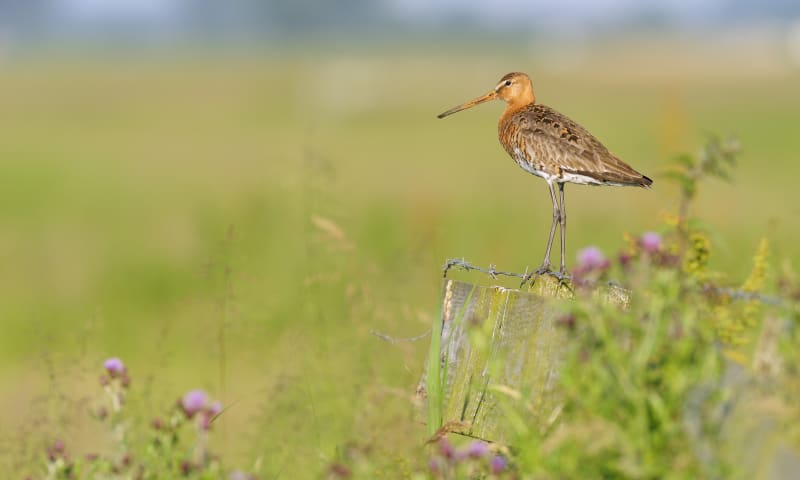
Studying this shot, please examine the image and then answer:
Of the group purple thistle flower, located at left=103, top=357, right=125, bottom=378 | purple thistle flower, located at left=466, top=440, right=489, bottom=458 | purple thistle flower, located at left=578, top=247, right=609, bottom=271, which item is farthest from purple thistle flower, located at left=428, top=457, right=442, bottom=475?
purple thistle flower, located at left=103, top=357, right=125, bottom=378

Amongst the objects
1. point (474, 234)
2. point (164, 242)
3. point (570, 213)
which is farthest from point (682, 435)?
point (570, 213)

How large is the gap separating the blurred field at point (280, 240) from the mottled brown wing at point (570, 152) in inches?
7.9

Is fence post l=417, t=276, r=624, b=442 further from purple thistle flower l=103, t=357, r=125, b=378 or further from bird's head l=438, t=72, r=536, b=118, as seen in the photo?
bird's head l=438, t=72, r=536, b=118

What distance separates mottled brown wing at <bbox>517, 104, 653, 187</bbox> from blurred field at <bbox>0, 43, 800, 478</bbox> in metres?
0.20

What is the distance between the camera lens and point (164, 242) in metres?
15.4

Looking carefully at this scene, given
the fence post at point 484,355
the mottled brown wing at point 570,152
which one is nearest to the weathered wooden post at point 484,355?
the fence post at point 484,355

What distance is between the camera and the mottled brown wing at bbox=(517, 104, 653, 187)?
18.3ft

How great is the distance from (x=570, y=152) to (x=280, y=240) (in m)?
9.18

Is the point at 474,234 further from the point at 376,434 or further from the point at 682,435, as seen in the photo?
the point at 682,435

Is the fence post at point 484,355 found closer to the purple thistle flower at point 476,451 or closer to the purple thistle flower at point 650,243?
the purple thistle flower at point 476,451

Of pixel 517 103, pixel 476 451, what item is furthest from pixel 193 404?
pixel 517 103

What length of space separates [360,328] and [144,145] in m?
29.9

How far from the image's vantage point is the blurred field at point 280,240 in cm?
572

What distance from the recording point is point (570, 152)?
5.80 m
